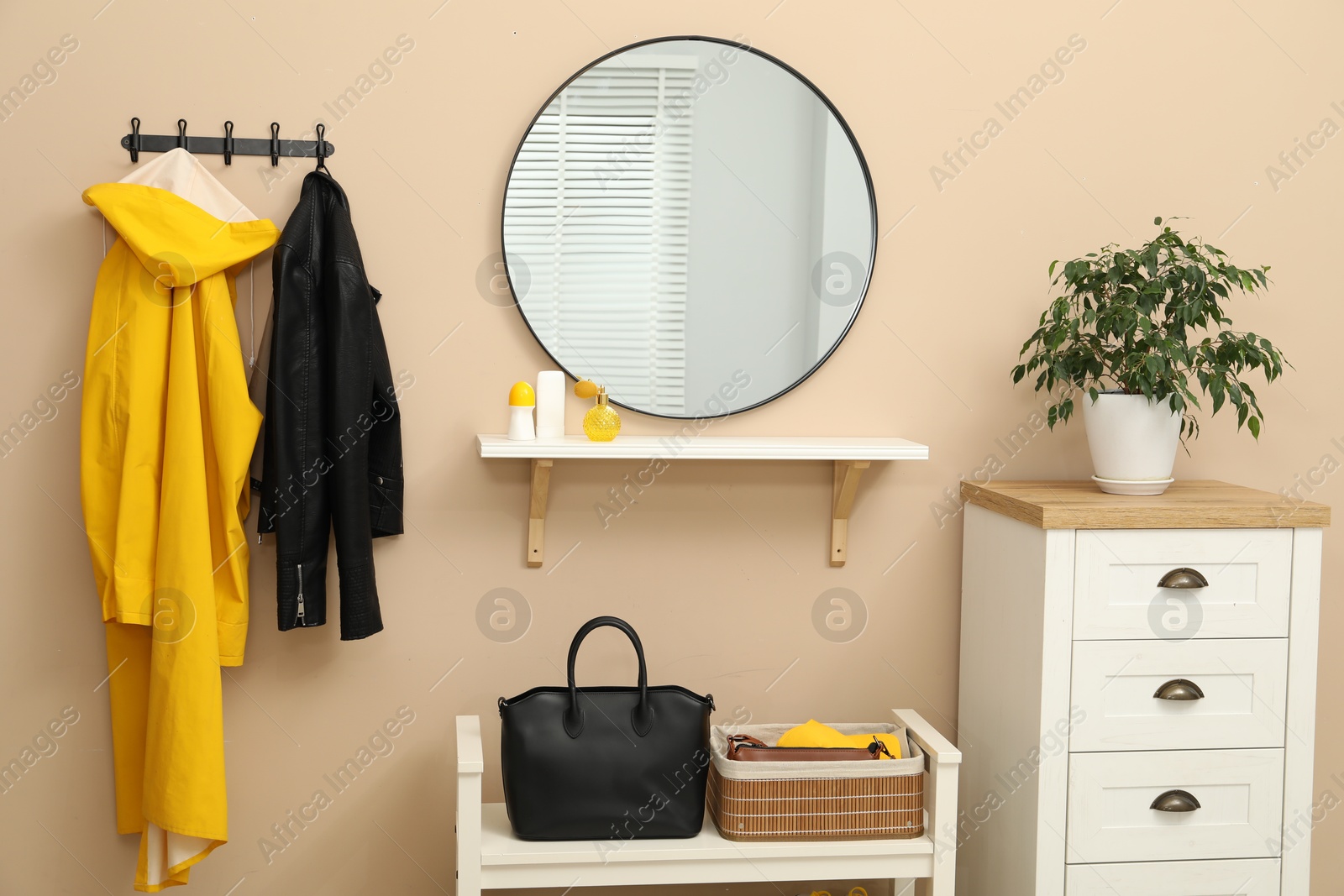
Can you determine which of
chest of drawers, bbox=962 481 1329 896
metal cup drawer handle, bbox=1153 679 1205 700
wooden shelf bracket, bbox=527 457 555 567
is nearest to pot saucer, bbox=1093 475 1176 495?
chest of drawers, bbox=962 481 1329 896

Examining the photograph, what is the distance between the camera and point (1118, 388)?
5.77ft

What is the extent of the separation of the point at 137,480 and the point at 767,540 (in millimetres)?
1199

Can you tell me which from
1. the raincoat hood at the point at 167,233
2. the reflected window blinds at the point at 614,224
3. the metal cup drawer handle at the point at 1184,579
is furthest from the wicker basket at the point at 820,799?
the raincoat hood at the point at 167,233

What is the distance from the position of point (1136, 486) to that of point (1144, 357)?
0.25m

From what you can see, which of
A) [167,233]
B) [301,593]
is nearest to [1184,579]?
[301,593]

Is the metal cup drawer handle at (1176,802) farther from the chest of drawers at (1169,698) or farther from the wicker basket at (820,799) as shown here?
the wicker basket at (820,799)

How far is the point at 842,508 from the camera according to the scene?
190 cm

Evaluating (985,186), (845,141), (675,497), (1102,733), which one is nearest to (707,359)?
(675,497)

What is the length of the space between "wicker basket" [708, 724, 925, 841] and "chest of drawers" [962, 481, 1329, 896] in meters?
0.23

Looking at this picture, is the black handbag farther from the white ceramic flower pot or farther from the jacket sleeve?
the white ceramic flower pot

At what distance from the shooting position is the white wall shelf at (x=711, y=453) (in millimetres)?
1657

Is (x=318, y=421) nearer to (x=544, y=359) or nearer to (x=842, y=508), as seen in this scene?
(x=544, y=359)

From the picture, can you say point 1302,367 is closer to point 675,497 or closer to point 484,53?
point 675,497

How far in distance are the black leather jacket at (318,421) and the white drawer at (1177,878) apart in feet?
4.40
